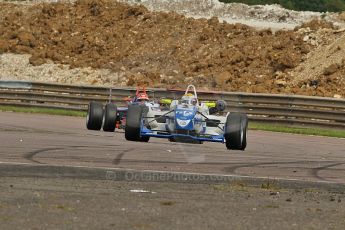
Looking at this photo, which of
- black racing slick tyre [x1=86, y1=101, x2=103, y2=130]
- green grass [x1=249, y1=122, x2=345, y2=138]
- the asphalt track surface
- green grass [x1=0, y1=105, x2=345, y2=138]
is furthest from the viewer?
green grass [x1=0, y1=105, x2=345, y2=138]

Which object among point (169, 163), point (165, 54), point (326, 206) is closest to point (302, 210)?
point (326, 206)

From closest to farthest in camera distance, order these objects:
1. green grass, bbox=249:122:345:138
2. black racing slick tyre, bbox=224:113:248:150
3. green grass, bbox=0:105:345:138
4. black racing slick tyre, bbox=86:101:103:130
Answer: black racing slick tyre, bbox=224:113:248:150
black racing slick tyre, bbox=86:101:103:130
green grass, bbox=249:122:345:138
green grass, bbox=0:105:345:138

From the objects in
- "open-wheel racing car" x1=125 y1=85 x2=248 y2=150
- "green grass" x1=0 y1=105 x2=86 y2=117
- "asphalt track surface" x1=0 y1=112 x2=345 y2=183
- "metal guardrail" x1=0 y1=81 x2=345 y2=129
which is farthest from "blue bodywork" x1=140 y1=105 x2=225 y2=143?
"green grass" x1=0 y1=105 x2=86 y2=117

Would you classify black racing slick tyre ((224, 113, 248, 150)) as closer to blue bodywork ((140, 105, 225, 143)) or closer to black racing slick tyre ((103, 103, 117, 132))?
blue bodywork ((140, 105, 225, 143))

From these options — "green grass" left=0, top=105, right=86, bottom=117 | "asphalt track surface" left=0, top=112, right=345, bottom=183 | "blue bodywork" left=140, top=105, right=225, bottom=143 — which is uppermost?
"blue bodywork" left=140, top=105, right=225, bottom=143

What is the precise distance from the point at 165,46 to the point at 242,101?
1315cm

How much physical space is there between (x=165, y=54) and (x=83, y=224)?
3156 cm

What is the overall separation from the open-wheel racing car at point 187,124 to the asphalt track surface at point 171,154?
283 mm

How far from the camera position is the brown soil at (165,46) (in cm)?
3562

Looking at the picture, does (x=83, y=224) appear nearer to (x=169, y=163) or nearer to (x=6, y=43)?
(x=169, y=163)

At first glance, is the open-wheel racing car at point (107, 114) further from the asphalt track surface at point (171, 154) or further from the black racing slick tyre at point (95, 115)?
the asphalt track surface at point (171, 154)

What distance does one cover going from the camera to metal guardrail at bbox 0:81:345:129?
1049 inches

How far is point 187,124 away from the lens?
17.1 m

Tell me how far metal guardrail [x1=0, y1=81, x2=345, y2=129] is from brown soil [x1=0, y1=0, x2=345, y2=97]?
15.9ft
